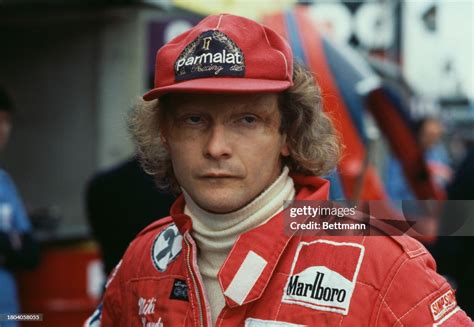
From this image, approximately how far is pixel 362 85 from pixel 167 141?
3843mm

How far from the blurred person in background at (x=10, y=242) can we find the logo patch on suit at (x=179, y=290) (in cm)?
273

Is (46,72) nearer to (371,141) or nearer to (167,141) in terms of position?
(371,141)

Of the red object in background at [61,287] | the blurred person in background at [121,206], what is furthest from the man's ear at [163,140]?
the red object in background at [61,287]

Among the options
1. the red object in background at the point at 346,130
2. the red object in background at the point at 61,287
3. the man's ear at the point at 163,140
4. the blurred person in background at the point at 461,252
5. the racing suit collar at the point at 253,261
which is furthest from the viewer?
the red object in background at the point at 61,287

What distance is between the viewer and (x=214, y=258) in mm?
2168

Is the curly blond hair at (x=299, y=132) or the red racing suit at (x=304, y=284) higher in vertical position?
the curly blond hair at (x=299, y=132)

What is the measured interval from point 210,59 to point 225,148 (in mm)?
213

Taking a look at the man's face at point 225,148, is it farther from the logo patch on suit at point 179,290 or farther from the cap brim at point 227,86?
the logo patch on suit at point 179,290

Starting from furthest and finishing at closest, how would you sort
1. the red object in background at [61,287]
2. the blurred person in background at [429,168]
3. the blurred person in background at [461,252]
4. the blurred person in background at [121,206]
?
the blurred person in background at [429,168]
the red object in background at [61,287]
the blurred person in background at [461,252]
the blurred person in background at [121,206]

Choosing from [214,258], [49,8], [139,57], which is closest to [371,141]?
[139,57]

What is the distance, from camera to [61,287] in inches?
238

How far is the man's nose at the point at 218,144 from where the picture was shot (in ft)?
6.73

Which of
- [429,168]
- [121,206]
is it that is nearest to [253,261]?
[121,206]

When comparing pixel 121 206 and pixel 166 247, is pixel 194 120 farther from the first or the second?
pixel 121 206
